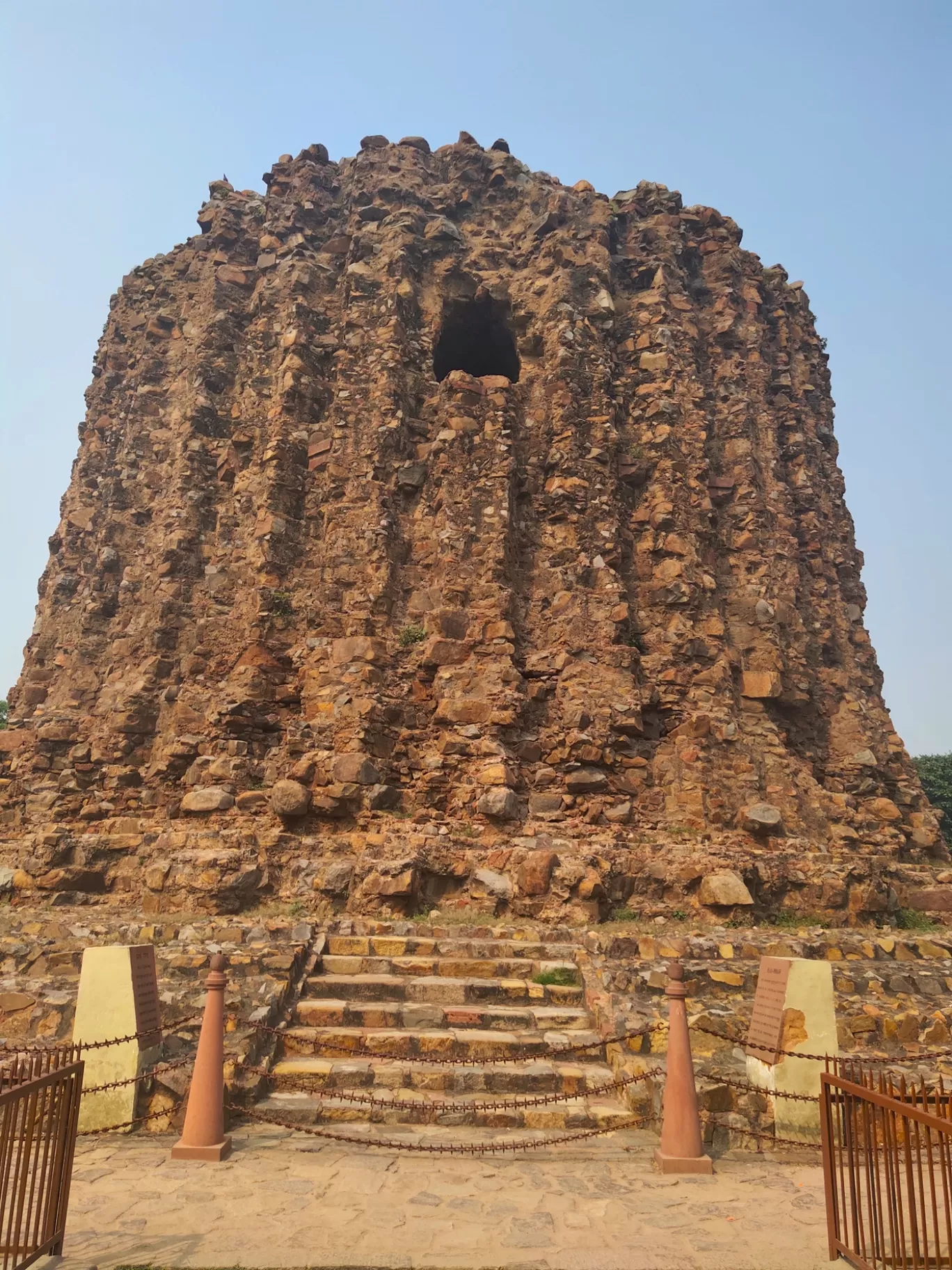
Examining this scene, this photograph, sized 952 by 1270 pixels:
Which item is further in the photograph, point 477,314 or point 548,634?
point 477,314

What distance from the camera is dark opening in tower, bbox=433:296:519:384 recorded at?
1511 cm

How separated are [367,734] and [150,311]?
415 inches

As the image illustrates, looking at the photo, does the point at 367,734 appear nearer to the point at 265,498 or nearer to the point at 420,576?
the point at 420,576

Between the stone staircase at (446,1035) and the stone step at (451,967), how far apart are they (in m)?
0.01

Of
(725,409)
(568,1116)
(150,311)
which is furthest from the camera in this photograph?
(150,311)

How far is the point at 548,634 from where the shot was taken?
12.3 metres

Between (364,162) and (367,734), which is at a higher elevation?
(364,162)

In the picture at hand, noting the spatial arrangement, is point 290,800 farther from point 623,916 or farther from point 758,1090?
point 758,1090

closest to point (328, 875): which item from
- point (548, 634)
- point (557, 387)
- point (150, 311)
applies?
point (548, 634)

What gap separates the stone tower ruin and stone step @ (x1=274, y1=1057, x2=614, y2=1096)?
10.4 ft

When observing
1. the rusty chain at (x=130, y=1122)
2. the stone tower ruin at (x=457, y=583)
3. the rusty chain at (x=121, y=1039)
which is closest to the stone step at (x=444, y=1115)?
the rusty chain at (x=130, y=1122)

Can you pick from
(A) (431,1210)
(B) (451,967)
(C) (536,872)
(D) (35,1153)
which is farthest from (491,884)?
(D) (35,1153)

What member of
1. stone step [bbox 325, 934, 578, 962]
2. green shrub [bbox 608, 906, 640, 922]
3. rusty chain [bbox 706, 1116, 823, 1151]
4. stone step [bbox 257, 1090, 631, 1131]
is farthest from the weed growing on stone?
rusty chain [bbox 706, 1116, 823, 1151]

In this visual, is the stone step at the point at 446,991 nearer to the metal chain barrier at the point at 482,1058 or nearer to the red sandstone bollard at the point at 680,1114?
the metal chain barrier at the point at 482,1058
